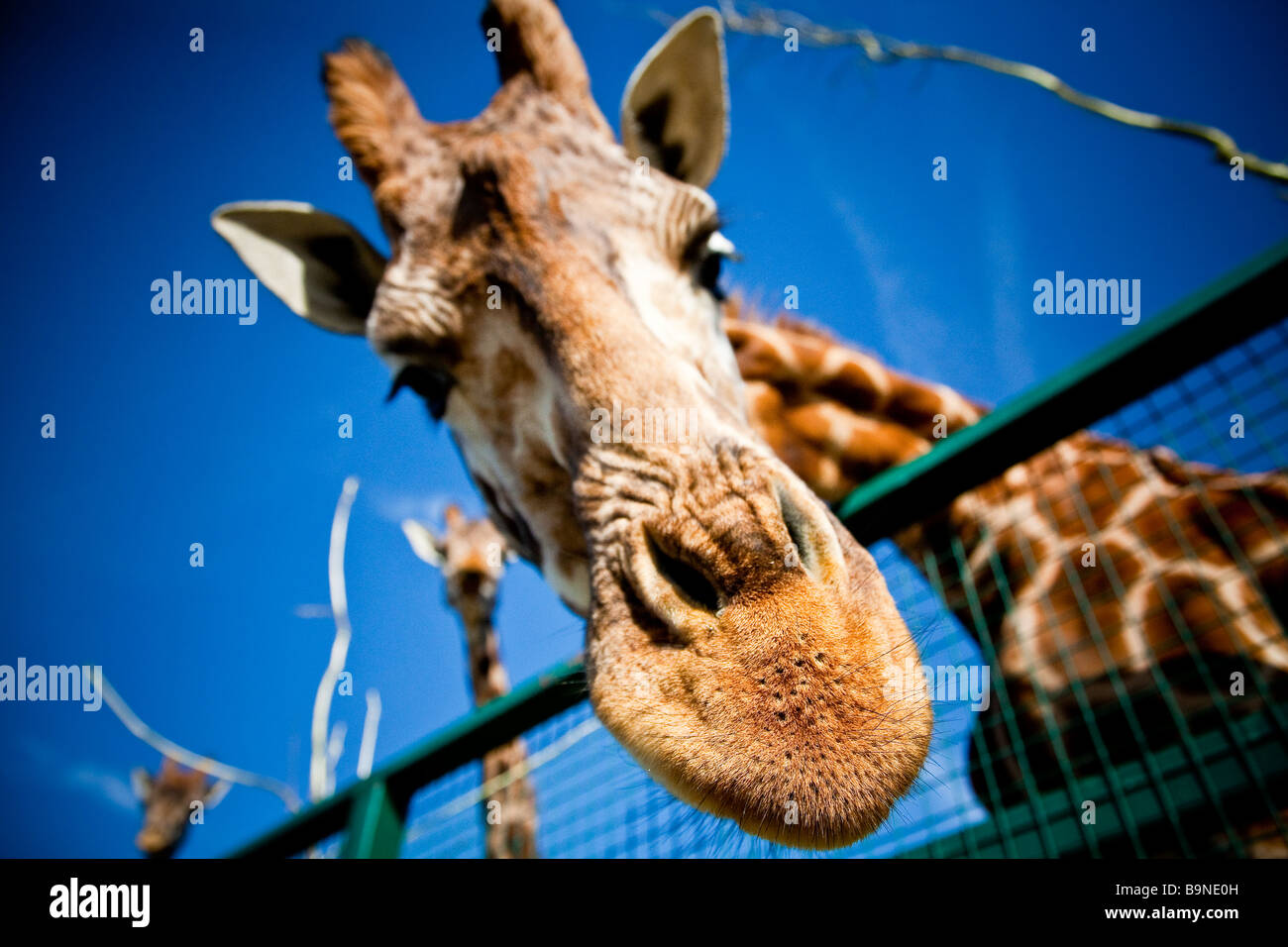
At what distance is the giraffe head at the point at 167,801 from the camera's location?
11430mm

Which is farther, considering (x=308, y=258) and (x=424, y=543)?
(x=424, y=543)

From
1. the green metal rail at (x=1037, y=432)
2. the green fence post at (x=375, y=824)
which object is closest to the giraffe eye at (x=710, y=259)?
the green metal rail at (x=1037, y=432)

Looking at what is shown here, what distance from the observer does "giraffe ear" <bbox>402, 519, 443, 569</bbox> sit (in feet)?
26.2

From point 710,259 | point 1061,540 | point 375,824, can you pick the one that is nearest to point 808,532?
point 710,259

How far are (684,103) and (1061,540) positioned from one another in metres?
2.65

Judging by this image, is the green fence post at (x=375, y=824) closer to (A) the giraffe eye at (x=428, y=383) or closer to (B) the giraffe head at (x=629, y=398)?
(B) the giraffe head at (x=629, y=398)

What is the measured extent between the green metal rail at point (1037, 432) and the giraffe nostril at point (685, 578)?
1.56 ft

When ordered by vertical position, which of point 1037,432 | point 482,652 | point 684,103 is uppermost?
point 684,103

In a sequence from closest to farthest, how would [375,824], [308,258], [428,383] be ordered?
[428,383], [375,824], [308,258]

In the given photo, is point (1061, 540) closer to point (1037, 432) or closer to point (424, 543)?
point (1037, 432)

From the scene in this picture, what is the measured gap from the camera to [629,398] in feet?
6.05

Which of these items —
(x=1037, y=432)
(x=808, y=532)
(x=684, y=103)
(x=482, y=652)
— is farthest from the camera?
(x=482, y=652)

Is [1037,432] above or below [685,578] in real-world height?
above
